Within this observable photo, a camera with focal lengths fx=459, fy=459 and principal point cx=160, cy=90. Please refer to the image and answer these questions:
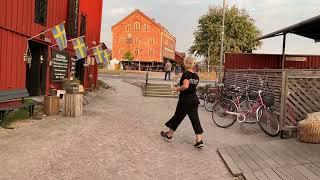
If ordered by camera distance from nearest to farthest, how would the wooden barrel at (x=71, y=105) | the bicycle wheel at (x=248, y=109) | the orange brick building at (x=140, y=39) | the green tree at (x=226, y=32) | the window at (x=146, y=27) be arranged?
the bicycle wheel at (x=248, y=109)
the wooden barrel at (x=71, y=105)
the green tree at (x=226, y=32)
the orange brick building at (x=140, y=39)
the window at (x=146, y=27)

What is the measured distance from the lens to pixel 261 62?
2616 cm

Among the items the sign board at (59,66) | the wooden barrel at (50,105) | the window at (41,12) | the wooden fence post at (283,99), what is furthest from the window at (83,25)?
the wooden fence post at (283,99)

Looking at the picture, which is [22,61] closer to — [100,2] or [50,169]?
[50,169]

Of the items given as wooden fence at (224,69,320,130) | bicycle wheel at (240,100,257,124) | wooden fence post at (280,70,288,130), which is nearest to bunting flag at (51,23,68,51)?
bicycle wheel at (240,100,257,124)

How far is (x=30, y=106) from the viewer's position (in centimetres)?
1267

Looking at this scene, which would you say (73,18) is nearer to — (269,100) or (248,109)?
(248,109)

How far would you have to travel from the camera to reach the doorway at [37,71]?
57.1ft

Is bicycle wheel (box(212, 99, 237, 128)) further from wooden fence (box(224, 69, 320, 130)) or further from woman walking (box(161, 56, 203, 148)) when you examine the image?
woman walking (box(161, 56, 203, 148))

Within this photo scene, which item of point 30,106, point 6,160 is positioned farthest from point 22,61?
point 6,160

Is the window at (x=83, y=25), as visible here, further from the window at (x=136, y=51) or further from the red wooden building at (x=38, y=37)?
the window at (x=136, y=51)

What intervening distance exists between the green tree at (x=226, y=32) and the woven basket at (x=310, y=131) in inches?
1707

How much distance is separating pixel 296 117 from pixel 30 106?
7039mm

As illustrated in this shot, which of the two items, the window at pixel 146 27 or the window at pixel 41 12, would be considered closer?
the window at pixel 41 12

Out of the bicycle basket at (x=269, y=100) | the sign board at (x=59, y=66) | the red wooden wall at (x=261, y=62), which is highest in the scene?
the red wooden wall at (x=261, y=62)
